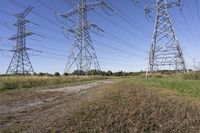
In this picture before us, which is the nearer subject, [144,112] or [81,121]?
[81,121]

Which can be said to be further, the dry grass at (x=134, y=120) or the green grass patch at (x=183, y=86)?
the green grass patch at (x=183, y=86)

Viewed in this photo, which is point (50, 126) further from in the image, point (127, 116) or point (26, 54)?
point (26, 54)

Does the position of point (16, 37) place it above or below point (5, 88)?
above

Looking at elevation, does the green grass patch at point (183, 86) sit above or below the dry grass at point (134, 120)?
above

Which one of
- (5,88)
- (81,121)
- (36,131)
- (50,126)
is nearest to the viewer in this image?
(36,131)

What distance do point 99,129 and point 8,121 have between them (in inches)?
93.9

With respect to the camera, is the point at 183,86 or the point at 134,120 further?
the point at 183,86

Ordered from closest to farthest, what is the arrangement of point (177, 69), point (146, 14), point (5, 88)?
point (5, 88) → point (177, 69) → point (146, 14)

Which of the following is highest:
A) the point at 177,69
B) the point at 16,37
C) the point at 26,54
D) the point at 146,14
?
the point at 146,14

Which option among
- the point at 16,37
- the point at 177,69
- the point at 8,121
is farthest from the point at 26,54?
the point at 8,121

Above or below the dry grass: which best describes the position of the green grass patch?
above

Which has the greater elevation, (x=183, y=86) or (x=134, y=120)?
(x=183, y=86)

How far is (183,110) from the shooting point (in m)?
7.39

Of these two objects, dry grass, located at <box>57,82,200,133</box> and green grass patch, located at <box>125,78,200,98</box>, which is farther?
green grass patch, located at <box>125,78,200,98</box>
